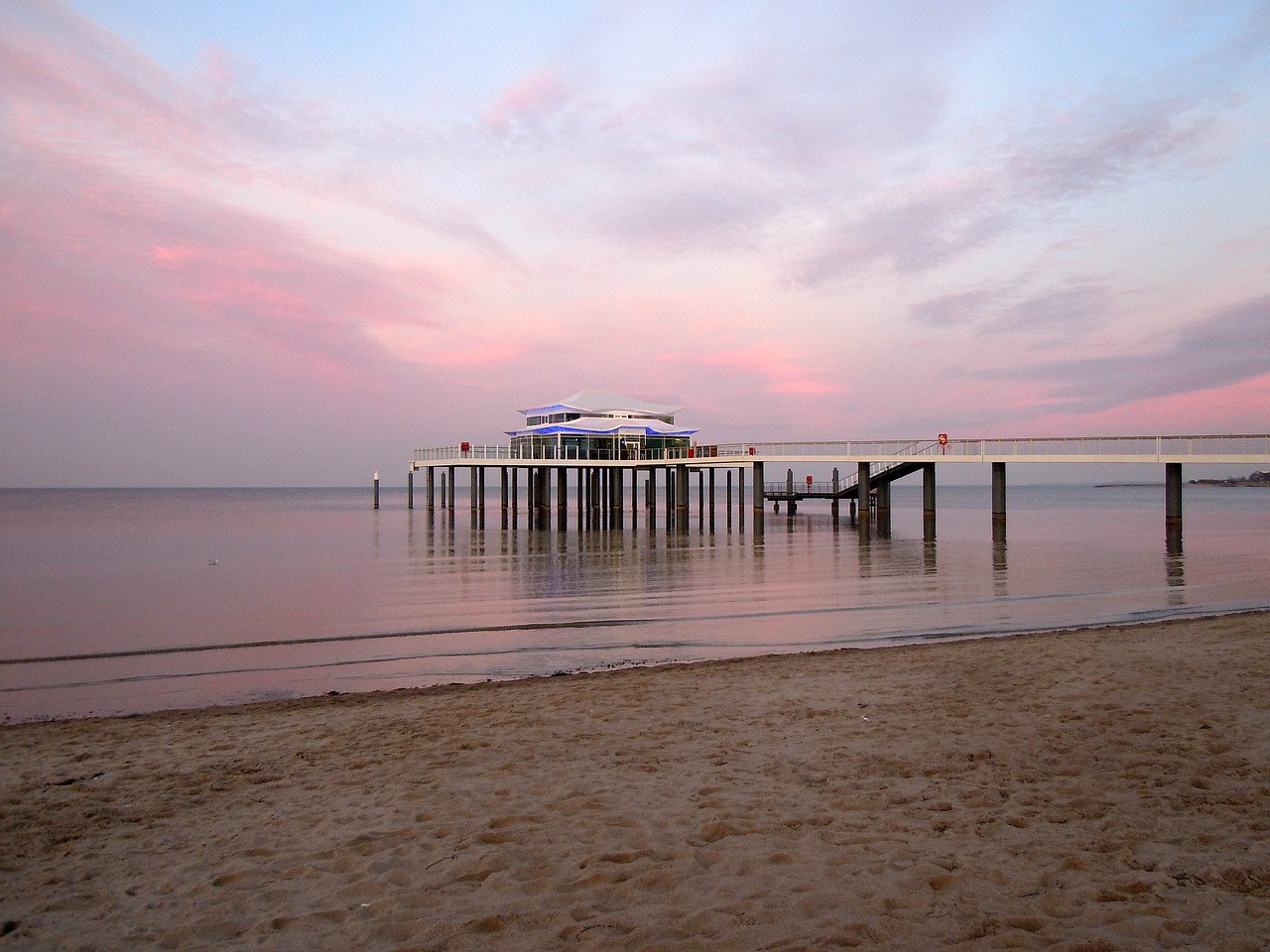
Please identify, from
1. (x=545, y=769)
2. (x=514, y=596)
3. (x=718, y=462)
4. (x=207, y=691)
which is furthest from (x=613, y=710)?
(x=718, y=462)

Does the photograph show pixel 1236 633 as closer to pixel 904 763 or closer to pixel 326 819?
pixel 904 763

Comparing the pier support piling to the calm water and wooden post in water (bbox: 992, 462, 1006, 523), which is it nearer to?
wooden post in water (bbox: 992, 462, 1006, 523)

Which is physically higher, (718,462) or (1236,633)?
(718,462)

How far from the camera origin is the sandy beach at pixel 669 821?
395 cm

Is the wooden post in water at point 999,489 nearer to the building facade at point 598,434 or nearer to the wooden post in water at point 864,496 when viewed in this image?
the wooden post in water at point 864,496

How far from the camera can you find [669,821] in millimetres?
5211

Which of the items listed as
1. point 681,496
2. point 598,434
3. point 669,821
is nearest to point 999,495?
point 681,496

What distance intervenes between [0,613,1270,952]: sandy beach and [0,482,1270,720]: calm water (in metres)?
3.17

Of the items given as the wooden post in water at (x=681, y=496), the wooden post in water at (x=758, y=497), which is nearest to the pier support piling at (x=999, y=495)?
the wooden post in water at (x=758, y=497)

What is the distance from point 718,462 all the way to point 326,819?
1471 inches

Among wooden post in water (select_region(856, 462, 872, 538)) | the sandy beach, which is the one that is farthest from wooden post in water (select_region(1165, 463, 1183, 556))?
the sandy beach

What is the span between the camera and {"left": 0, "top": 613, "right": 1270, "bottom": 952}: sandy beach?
3.95 m

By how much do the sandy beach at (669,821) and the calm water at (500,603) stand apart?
3168mm

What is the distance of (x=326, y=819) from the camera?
5.44 metres
